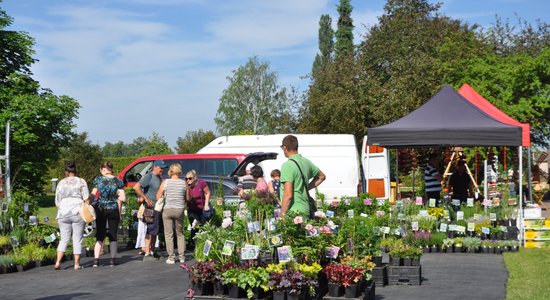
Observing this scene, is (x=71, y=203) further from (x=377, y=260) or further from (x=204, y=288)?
(x=377, y=260)

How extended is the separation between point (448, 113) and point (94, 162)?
105 feet

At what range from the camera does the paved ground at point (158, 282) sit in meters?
9.34

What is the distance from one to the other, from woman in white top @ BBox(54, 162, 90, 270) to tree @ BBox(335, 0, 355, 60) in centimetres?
4974

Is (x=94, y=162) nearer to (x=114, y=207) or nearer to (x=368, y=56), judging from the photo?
(x=368, y=56)

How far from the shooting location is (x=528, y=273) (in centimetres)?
1078

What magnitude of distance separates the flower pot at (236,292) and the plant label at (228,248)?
1.10ft

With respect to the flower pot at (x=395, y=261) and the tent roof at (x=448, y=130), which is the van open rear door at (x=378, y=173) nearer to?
the tent roof at (x=448, y=130)

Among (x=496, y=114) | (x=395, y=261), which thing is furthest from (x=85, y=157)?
(x=395, y=261)

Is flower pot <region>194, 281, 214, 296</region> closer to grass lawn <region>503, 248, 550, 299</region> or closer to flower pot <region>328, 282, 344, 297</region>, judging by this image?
flower pot <region>328, 282, 344, 297</region>

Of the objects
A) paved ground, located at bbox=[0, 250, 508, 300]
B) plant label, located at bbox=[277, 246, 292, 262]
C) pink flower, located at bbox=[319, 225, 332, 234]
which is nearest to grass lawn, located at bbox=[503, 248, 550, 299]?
paved ground, located at bbox=[0, 250, 508, 300]

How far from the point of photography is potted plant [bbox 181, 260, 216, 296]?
315 inches

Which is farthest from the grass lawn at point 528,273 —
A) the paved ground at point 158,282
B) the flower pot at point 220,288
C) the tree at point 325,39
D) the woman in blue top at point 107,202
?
the tree at point 325,39

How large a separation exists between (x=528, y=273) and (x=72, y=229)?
6.83 metres

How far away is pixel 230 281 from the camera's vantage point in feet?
25.4
